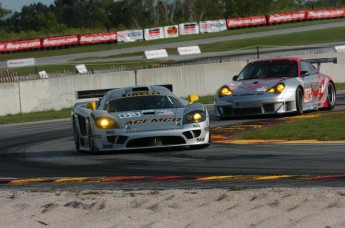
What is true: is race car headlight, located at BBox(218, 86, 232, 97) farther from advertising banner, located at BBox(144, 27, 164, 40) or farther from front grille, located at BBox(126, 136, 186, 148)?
advertising banner, located at BBox(144, 27, 164, 40)

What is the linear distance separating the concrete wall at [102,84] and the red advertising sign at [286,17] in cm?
4629

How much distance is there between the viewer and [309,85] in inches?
757

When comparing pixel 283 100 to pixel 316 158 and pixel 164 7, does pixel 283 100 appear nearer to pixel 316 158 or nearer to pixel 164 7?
pixel 316 158

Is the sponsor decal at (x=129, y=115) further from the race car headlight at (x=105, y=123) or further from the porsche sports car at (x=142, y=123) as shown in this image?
the race car headlight at (x=105, y=123)

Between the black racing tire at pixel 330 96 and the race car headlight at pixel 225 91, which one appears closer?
the race car headlight at pixel 225 91

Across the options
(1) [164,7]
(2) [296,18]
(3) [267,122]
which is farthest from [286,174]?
(1) [164,7]

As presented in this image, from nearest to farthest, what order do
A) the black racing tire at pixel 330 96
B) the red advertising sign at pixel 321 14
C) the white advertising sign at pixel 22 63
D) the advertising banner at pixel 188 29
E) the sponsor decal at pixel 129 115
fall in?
the sponsor decal at pixel 129 115 < the black racing tire at pixel 330 96 < the white advertising sign at pixel 22 63 < the advertising banner at pixel 188 29 < the red advertising sign at pixel 321 14

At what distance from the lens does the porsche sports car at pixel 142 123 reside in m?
13.5

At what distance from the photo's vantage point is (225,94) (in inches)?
740

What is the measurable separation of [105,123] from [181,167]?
2.72m

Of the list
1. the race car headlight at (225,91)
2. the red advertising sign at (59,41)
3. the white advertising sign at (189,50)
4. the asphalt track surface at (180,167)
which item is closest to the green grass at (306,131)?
the asphalt track surface at (180,167)

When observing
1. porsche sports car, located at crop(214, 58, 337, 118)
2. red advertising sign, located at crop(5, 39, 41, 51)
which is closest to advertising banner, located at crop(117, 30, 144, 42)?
red advertising sign, located at crop(5, 39, 41, 51)

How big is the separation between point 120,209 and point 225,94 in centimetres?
1112

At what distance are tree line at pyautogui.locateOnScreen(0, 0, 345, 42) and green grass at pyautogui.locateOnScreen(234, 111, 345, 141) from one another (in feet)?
208
